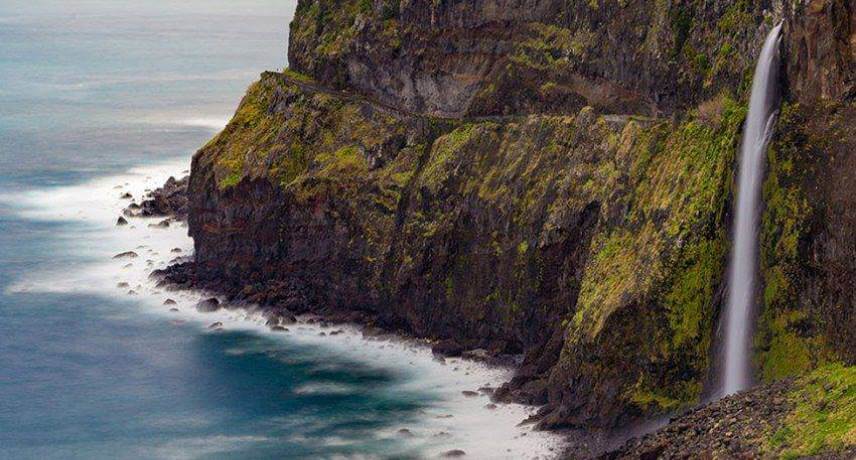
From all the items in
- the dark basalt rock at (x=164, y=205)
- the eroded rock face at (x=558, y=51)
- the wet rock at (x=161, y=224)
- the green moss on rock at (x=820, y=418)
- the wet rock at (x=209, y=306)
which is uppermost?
the eroded rock face at (x=558, y=51)

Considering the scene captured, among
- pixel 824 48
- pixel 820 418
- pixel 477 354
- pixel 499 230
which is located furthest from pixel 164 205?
pixel 820 418

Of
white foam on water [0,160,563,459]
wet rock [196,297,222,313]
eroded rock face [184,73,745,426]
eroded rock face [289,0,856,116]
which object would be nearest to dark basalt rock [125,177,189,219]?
white foam on water [0,160,563,459]

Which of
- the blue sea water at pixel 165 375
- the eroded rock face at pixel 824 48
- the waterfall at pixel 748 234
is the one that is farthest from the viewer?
the blue sea water at pixel 165 375

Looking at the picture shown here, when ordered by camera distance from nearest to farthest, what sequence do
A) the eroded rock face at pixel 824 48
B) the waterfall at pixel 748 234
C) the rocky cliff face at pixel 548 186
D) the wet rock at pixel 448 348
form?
the eroded rock face at pixel 824 48
the rocky cliff face at pixel 548 186
the waterfall at pixel 748 234
the wet rock at pixel 448 348

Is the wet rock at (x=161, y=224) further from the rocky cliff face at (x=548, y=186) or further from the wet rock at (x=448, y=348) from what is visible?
the wet rock at (x=448, y=348)

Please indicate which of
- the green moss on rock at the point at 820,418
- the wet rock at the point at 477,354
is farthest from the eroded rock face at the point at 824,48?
the wet rock at the point at 477,354

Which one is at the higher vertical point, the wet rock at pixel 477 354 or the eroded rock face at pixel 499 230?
the eroded rock face at pixel 499 230

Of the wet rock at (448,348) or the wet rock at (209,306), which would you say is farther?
the wet rock at (209,306)
